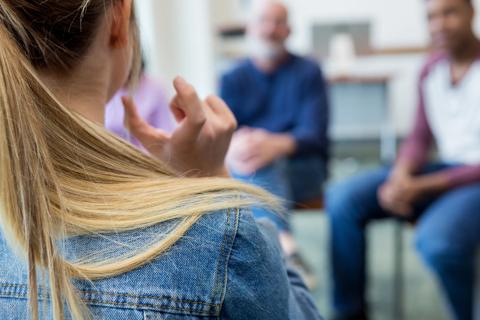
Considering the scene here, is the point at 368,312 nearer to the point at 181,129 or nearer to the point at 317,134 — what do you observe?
the point at 317,134

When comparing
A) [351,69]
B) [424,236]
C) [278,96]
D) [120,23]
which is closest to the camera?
[120,23]

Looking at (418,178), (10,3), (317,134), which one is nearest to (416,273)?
(418,178)

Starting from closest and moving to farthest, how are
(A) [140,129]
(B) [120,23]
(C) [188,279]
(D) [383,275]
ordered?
(C) [188,279] → (B) [120,23] → (A) [140,129] → (D) [383,275]

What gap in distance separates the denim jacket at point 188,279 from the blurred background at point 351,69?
3.57ft

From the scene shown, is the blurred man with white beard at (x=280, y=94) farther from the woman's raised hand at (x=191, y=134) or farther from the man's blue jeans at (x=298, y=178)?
the woman's raised hand at (x=191, y=134)

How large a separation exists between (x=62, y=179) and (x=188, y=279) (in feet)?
0.55

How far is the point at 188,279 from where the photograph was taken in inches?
18.1

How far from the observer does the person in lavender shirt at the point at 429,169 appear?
1481mm

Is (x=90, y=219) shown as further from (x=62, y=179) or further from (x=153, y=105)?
(x=153, y=105)

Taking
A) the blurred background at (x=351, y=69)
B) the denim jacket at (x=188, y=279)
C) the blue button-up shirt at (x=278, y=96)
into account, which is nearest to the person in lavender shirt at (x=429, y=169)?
the blurred background at (x=351, y=69)

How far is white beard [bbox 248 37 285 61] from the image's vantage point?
1884 millimetres

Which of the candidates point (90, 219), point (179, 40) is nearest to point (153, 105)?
point (90, 219)

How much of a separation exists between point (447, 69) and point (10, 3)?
154 centimetres

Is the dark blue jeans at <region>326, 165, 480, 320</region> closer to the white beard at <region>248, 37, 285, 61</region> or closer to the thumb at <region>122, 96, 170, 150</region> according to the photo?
the white beard at <region>248, 37, 285, 61</region>
